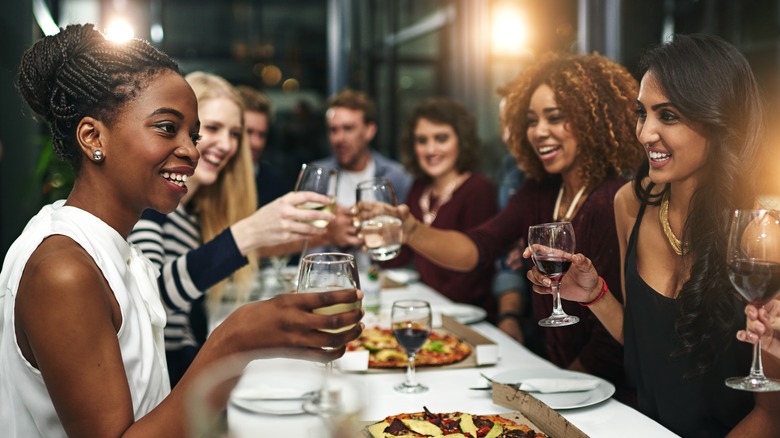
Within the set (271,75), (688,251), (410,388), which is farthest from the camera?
(271,75)

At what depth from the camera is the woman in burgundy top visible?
3.46m

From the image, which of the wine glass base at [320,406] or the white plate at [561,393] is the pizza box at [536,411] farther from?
the wine glass base at [320,406]

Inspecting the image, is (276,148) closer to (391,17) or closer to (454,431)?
(391,17)

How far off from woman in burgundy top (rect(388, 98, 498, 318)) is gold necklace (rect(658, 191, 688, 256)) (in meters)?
1.87

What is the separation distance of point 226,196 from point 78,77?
4.53 feet

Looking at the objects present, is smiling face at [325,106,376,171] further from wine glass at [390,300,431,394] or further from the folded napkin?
the folded napkin

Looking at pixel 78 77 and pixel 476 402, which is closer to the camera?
pixel 78 77

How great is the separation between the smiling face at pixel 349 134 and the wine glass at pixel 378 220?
2.93m

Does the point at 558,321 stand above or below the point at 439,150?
below

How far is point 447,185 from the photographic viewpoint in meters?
3.95

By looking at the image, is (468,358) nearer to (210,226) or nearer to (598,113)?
(598,113)

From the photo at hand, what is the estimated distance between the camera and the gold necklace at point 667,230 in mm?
1479

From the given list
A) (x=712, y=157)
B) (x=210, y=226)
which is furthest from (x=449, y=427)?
(x=210, y=226)

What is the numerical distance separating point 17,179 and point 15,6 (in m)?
1.09
